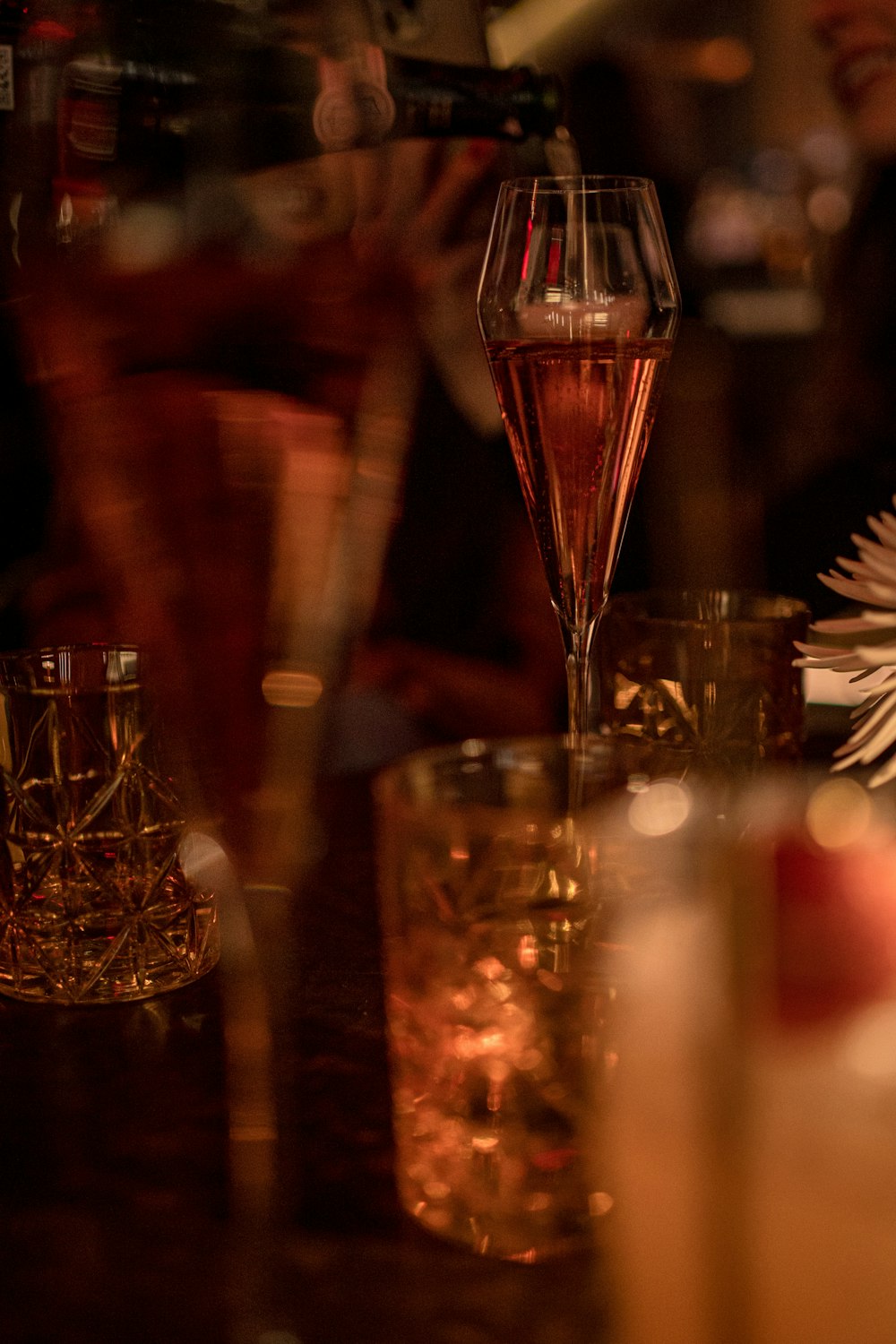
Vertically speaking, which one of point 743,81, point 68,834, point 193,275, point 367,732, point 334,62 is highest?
point 743,81

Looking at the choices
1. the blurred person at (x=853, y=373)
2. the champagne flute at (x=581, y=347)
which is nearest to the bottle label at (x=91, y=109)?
the champagne flute at (x=581, y=347)

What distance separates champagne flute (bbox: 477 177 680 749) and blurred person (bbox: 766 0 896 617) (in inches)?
41.9

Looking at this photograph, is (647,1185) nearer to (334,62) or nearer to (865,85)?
(334,62)

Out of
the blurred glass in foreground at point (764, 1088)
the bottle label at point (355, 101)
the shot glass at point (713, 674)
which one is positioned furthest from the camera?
the bottle label at point (355, 101)

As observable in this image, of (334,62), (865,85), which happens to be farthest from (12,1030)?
(865,85)

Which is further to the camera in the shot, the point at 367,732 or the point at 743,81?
the point at 743,81

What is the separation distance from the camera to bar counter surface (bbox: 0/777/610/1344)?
0.29 metres

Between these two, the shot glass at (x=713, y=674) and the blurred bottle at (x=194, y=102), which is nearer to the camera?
the shot glass at (x=713, y=674)

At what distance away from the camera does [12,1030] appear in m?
0.44

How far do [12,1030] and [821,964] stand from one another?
338 mm

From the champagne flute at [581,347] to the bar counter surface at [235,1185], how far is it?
6.7 inches

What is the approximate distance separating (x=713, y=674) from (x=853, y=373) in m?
2.01

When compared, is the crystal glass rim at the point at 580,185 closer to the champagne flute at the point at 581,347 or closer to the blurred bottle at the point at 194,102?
the champagne flute at the point at 581,347

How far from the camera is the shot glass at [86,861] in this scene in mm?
463
